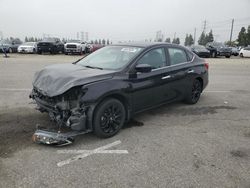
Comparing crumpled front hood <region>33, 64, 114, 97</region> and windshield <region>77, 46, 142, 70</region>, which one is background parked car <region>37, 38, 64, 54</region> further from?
crumpled front hood <region>33, 64, 114, 97</region>

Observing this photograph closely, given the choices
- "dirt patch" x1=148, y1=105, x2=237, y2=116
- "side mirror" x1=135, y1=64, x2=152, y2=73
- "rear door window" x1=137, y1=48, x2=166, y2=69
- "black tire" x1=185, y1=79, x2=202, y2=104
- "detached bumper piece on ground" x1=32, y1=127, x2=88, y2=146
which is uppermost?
"rear door window" x1=137, y1=48, x2=166, y2=69

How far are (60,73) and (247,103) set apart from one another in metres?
5.21

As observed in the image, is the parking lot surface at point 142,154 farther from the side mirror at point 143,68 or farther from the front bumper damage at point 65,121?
the side mirror at point 143,68

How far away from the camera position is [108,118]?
175 inches

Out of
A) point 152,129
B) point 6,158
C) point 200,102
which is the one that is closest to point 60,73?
point 6,158

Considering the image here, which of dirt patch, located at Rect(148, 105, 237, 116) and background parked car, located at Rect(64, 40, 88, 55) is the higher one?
background parked car, located at Rect(64, 40, 88, 55)

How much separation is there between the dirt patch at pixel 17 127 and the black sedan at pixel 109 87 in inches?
14.4

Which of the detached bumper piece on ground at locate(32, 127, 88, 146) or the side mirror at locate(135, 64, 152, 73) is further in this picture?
the side mirror at locate(135, 64, 152, 73)

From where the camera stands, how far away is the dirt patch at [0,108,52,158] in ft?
13.3

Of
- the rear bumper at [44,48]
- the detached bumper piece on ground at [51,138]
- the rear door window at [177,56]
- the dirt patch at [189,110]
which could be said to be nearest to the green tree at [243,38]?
the rear bumper at [44,48]

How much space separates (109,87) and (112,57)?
1182 mm

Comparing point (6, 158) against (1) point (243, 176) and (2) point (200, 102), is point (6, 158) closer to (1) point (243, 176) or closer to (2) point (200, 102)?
(1) point (243, 176)

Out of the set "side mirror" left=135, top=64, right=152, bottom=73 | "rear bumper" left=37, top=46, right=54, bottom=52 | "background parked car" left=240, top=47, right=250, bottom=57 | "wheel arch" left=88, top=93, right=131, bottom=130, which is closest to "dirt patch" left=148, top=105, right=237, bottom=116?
"wheel arch" left=88, top=93, right=131, bottom=130

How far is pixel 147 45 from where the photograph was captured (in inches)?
211
